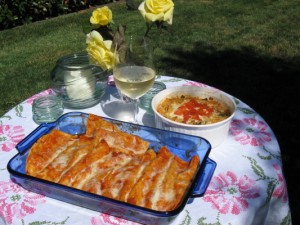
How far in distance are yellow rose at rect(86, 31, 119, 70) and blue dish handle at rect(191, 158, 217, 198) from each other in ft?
1.85

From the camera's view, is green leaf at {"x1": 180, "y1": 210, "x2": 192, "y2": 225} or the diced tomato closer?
green leaf at {"x1": 180, "y1": 210, "x2": 192, "y2": 225}

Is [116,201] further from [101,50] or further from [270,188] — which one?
[101,50]

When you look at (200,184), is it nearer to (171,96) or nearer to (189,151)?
(189,151)

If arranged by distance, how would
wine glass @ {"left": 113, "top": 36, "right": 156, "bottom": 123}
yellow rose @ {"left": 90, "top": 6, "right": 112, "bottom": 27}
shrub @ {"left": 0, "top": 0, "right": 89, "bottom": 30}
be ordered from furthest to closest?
shrub @ {"left": 0, "top": 0, "right": 89, "bottom": 30} → yellow rose @ {"left": 90, "top": 6, "right": 112, "bottom": 27} → wine glass @ {"left": 113, "top": 36, "right": 156, "bottom": 123}

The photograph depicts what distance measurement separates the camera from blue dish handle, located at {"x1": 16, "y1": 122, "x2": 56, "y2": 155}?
1.33m

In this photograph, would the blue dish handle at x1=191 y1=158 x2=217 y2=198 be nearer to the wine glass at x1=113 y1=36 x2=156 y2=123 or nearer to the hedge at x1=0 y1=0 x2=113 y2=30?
the wine glass at x1=113 y1=36 x2=156 y2=123

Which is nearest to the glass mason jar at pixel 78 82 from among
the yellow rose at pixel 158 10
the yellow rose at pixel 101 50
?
the yellow rose at pixel 101 50

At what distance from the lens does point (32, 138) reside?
1.40m

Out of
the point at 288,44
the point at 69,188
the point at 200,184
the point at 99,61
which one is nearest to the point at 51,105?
the point at 99,61

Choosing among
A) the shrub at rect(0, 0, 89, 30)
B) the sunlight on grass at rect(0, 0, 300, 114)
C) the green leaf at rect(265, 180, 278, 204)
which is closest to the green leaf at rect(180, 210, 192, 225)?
the green leaf at rect(265, 180, 278, 204)

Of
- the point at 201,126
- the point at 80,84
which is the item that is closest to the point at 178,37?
the point at 80,84

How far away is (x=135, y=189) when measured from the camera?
1.09 m

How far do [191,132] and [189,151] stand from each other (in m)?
0.09

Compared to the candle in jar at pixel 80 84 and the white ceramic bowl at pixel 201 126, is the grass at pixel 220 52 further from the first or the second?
the candle in jar at pixel 80 84
